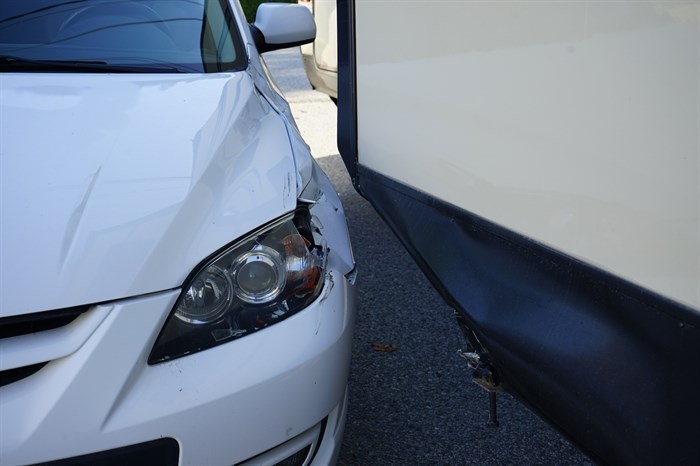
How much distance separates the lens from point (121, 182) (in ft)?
5.39

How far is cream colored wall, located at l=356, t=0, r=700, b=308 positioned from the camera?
1.26 m

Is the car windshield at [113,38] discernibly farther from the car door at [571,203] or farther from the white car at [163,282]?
the car door at [571,203]

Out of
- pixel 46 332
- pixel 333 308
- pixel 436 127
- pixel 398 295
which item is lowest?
pixel 398 295

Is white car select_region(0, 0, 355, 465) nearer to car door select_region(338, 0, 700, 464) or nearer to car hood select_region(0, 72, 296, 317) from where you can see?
car hood select_region(0, 72, 296, 317)

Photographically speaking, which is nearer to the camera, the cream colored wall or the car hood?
the cream colored wall

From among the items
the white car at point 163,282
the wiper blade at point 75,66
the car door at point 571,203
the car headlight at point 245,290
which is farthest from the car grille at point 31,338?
the wiper blade at point 75,66

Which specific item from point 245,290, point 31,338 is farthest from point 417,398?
point 31,338


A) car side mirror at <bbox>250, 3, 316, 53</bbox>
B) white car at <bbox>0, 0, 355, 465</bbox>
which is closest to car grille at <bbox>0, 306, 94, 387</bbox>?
white car at <bbox>0, 0, 355, 465</bbox>

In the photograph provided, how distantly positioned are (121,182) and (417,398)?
1.39 metres

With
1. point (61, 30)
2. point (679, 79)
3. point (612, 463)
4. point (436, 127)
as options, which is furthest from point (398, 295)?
point (679, 79)

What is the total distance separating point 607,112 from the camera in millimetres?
1386

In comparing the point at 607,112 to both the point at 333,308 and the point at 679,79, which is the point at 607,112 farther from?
the point at 333,308

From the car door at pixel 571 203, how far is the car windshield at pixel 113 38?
0.73 m

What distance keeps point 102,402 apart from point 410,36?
127 cm
